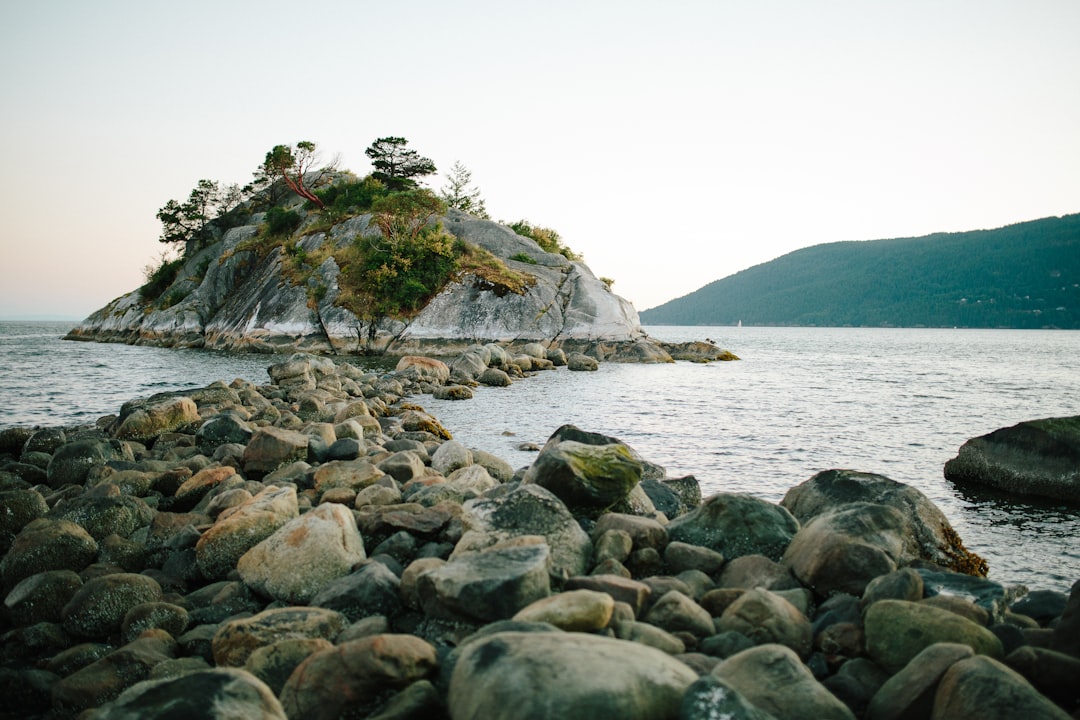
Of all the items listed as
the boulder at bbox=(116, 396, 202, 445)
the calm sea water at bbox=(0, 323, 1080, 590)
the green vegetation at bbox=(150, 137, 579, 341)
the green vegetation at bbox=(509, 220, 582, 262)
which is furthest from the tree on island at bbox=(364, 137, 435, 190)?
the boulder at bbox=(116, 396, 202, 445)

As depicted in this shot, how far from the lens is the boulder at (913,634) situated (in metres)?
3.77

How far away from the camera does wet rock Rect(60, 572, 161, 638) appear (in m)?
4.91

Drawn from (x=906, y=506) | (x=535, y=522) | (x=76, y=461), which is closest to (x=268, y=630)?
(x=535, y=522)

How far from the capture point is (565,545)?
5.22m

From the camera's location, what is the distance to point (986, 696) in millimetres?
2980

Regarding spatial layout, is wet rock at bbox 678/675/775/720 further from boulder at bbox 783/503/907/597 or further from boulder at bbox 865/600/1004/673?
boulder at bbox 783/503/907/597

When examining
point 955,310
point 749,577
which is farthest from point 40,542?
point 955,310

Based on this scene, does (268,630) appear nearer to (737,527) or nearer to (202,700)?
(202,700)

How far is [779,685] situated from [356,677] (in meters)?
2.21

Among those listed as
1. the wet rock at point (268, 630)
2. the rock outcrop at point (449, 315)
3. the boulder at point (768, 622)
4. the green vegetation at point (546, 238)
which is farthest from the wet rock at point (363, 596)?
the green vegetation at point (546, 238)

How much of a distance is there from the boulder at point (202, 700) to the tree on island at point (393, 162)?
211 ft

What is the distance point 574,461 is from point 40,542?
16.5 ft

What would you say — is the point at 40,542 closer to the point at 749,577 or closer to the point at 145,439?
the point at 749,577

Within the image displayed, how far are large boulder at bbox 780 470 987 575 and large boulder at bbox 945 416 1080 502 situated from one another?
200 inches
